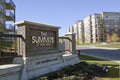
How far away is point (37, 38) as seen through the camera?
12641 millimetres

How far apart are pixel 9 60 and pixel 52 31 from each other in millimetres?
4196

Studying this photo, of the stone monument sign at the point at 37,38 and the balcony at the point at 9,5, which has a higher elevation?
the balcony at the point at 9,5

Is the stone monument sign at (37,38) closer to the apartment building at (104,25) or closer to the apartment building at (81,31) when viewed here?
the apartment building at (104,25)

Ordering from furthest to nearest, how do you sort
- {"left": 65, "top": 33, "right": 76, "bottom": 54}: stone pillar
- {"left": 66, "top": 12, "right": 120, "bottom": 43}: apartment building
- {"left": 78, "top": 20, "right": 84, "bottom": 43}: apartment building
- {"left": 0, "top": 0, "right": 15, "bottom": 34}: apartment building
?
{"left": 78, "top": 20, "right": 84, "bottom": 43}: apartment building < {"left": 66, "top": 12, "right": 120, "bottom": 43}: apartment building < {"left": 0, "top": 0, "right": 15, "bottom": 34}: apartment building < {"left": 65, "top": 33, "right": 76, "bottom": 54}: stone pillar

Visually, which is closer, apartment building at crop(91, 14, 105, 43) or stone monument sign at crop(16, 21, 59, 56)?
stone monument sign at crop(16, 21, 59, 56)

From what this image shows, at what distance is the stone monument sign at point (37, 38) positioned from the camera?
1136cm

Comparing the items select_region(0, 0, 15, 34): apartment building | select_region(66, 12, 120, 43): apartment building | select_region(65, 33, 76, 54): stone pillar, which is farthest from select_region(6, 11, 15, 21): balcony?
select_region(66, 12, 120, 43): apartment building

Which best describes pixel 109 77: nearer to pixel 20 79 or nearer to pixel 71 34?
pixel 20 79

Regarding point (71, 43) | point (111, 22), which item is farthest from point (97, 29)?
point (71, 43)

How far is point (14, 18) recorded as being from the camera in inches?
1828

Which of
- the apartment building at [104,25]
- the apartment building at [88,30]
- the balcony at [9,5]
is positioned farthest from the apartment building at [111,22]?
the balcony at [9,5]

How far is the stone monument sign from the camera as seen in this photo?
1136 centimetres

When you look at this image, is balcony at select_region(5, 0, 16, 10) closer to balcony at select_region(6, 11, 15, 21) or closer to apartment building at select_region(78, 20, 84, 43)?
balcony at select_region(6, 11, 15, 21)

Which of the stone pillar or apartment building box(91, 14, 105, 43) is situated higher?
apartment building box(91, 14, 105, 43)
